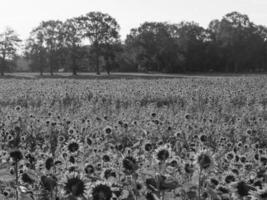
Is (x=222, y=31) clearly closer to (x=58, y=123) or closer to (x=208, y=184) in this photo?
(x=58, y=123)

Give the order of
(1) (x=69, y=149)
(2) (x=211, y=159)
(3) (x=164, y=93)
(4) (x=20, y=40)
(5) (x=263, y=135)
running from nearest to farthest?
(2) (x=211, y=159)
(1) (x=69, y=149)
(5) (x=263, y=135)
(3) (x=164, y=93)
(4) (x=20, y=40)

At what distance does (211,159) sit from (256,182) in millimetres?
698

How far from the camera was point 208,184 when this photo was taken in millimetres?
2959

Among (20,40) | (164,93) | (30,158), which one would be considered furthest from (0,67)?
(30,158)

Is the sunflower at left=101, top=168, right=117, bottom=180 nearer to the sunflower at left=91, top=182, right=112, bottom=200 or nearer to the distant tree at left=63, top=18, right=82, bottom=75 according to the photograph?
the sunflower at left=91, top=182, right=112, bottom=200

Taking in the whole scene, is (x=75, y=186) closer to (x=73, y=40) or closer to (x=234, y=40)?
(x=73, y=40)

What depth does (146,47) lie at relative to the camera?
7412 centimetres

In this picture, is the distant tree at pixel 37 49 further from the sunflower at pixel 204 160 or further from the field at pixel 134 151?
the sunflower at pixel 204 160

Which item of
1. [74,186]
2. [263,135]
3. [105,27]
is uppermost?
[105,27]

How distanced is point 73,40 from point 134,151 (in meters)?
62.7

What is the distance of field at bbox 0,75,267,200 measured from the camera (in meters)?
2.75

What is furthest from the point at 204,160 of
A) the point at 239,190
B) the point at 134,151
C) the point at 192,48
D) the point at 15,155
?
the point at 192,48

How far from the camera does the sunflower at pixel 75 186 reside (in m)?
2.38

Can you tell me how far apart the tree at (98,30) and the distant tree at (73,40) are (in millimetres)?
887
